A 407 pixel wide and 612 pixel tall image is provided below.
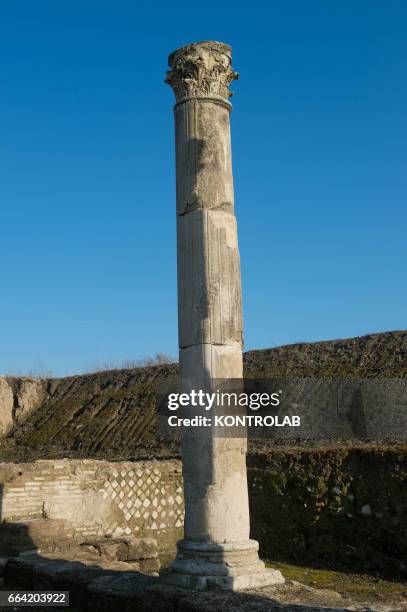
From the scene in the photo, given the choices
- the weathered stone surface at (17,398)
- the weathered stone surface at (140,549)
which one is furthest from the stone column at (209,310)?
the weathered stone surface at (17,398)

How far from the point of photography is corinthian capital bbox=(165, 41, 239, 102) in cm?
751

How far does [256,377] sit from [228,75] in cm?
1355

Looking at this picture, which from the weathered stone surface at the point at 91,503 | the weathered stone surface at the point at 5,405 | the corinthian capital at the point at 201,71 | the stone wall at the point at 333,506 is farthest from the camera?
the weathered stone surface at the point at 5,405

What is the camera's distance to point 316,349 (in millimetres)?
20859

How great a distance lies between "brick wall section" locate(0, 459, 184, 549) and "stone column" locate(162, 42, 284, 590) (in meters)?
4.72

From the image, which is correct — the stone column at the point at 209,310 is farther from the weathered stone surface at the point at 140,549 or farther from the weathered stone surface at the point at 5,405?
the weathered stone surface at the point at 5,405

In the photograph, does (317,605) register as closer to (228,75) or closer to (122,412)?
(228,75)

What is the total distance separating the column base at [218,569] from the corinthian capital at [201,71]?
4624 mm

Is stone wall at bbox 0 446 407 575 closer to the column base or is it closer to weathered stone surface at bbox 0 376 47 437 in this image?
the column base

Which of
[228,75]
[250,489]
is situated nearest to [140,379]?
[250,489]

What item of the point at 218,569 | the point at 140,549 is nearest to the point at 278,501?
the point at 140,549

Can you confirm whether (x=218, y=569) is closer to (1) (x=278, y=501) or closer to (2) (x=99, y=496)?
(2) (x=99, y=496)

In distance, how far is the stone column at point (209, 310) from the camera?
6.50 meters

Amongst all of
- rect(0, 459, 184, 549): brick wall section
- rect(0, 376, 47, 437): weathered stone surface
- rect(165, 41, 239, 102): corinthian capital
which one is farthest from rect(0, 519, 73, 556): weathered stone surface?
rect(0, 376, 47, 437): weathered stone surface
